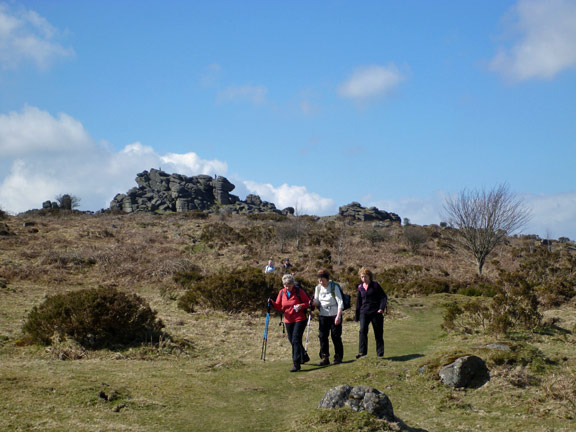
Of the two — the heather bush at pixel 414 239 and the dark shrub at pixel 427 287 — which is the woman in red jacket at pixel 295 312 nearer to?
the dark shrub at pixel 427 287

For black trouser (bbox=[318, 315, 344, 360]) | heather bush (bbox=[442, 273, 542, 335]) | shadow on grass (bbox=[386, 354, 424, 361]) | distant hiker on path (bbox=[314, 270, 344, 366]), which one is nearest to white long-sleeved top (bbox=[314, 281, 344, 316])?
distant hiker on path (bbox=[314, 270, 344, 366])

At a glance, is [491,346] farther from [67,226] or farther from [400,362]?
[67,226]

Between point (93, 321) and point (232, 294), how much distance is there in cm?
644

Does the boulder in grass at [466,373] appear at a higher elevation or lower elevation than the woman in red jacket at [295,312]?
lower

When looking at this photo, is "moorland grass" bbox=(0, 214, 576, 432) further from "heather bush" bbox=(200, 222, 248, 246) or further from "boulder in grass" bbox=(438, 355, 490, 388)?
"heather bush" bbox=(200, 222, 248, 246)

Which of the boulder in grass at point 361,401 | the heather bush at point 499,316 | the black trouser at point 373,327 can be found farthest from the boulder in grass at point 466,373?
the heather bush at point 499,316

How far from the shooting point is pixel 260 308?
1658 centimetres

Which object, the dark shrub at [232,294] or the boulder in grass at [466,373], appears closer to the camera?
the boulder in grass at [466,373]

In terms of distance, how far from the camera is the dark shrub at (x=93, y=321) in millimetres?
10148

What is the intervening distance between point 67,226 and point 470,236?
97.8ft

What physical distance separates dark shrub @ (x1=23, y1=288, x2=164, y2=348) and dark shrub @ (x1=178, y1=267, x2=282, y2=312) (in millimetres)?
5126

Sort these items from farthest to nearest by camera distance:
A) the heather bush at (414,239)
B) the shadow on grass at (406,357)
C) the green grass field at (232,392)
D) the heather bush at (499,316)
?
the heather bush at (414,239) → the heather bush at (499,316) → the shadow on grass at (406,357) → the green grass field at (232,392)

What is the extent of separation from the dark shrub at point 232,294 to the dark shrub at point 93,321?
16.8 feet

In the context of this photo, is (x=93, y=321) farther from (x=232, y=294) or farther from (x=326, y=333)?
(x=232, y=294)
